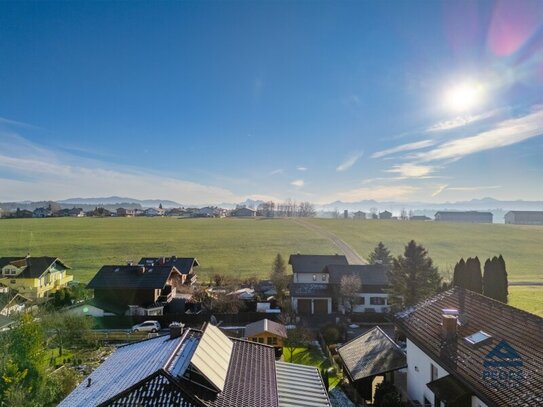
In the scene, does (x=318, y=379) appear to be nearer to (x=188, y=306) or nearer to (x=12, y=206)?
(x=188, y=306)

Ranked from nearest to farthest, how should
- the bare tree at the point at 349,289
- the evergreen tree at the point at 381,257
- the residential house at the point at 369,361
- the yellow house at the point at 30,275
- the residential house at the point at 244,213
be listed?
the residential house at the point at 369,361 < the bare tree at the point at 349,289 < the yellow house at the point at 30,275 < the evergreen tree at the point at 381,257 < the residential house at the point at 244,213

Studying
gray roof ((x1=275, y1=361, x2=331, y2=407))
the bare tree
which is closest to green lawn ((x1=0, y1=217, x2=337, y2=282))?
the bare tree

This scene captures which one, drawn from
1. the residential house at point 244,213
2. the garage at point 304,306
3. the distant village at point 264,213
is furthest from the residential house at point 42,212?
the garage at point 304,306

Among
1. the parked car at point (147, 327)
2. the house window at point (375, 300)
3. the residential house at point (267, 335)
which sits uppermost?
the residential house at point (267, 335)

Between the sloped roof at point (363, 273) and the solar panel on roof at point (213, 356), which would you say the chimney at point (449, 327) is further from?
the sloped roof at point (363, 273)

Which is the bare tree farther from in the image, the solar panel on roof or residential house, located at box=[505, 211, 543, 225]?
residential house, located at box=[505, 211, 543, 225]

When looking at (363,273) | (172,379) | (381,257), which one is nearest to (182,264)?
(363,273)
